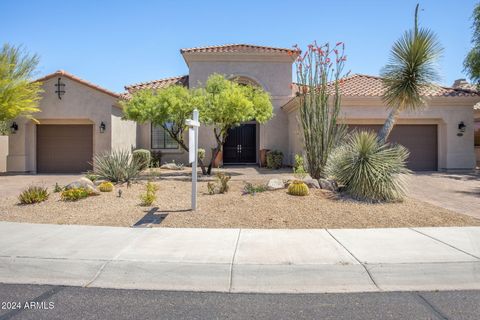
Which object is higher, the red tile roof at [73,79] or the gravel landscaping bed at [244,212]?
the red tile roof at [73,79]

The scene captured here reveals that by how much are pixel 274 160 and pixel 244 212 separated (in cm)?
1156

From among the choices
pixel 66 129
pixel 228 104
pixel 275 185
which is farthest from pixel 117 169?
pixel 66 129

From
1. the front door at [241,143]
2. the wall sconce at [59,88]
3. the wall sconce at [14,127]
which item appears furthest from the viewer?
the front door at [241,143]

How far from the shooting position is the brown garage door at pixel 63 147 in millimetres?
19031

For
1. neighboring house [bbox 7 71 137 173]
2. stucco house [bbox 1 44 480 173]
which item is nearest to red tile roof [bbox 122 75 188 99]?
stucco house [bbox 1 44 480 173]

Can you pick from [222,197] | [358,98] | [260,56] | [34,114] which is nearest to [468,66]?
[358,98]

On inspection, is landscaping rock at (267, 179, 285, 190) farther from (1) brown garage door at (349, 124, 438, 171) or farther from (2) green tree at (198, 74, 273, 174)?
(1) brown garage door at (349, 124, 438, 171)

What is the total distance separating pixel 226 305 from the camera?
161 inches

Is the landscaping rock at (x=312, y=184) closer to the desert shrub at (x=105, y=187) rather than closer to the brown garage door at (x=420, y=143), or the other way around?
the desert shrub at (x=105, y=187)

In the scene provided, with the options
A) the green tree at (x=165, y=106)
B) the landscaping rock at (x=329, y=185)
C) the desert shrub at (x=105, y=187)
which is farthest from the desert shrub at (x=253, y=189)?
the green tree at (x=165, y=106)

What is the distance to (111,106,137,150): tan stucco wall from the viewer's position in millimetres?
18609

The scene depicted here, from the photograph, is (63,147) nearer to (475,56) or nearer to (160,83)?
(160,83)

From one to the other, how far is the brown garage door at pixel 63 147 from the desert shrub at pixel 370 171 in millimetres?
13350

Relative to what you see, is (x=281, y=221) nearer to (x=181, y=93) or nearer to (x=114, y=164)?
(x=114, y=164)
